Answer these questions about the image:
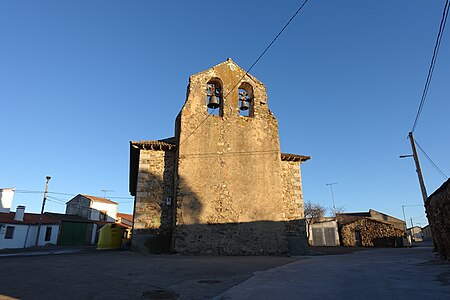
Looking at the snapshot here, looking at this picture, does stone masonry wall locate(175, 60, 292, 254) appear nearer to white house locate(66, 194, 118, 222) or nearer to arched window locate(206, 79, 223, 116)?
arched window locate(206, 79, 223, 116)

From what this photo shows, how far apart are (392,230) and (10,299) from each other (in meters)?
29.1

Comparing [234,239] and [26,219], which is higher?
[26,219]

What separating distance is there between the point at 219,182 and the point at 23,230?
2643cm

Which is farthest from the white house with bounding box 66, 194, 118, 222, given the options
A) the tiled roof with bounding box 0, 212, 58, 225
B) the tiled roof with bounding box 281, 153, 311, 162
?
the tiled roof with bounding box 281, 153, 311, 162

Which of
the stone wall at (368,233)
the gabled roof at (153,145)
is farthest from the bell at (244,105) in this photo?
the stone wall at (368,233)

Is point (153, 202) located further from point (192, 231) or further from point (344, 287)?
point (344, 287)

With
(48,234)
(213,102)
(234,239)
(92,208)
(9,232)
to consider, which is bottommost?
(234,239)

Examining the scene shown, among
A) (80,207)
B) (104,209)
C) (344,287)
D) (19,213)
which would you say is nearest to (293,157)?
(344,287)

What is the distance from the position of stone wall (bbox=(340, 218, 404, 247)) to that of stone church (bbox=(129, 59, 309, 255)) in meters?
15.3

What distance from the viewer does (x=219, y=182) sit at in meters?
12.7

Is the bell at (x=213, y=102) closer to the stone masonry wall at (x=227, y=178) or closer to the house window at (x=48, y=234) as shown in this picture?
the stone masonry wall at (x=227, y=178)

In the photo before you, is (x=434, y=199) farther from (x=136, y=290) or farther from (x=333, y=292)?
(x=136, y=290)

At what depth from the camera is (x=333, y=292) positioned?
4.09 metres

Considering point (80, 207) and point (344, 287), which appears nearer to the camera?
point (344, 287)
